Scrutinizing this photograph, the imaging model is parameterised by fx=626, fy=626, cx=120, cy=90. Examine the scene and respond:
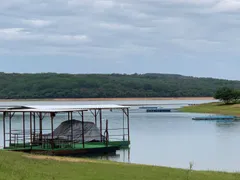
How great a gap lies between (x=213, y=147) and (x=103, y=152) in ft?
31.2

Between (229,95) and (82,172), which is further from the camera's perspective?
(229,95)

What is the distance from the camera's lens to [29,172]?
2119cm

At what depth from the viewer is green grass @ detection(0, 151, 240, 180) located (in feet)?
68.0

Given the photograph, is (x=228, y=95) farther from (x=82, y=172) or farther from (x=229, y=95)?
(x=82, y=172)

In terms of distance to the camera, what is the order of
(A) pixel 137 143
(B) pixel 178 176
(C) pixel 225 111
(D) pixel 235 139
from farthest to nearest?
(C) pixel 225 111 < (D) pixel 235 139 < (A) pixel 137 143 < (B) pixel 178 176

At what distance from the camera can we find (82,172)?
73.6 ft

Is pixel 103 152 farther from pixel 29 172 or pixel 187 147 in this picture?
pixel 29 172

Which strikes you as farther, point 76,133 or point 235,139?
point 235,139

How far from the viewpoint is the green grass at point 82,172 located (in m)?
20.7

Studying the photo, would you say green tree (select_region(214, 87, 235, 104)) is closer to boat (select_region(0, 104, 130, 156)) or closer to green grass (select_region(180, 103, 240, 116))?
green grass (select_region(180, 103, 240, 116))

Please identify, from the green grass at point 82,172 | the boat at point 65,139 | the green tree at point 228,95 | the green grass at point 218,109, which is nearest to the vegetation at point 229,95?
the green tree at point 228,95

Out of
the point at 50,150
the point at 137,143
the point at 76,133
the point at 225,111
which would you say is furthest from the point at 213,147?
the point at 225,111

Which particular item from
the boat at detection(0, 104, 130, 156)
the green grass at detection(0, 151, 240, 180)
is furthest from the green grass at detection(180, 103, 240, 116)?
the green grass at detection(0, 151, 240, 180)

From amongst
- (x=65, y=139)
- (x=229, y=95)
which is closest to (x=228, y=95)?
(x=229, y=95)
